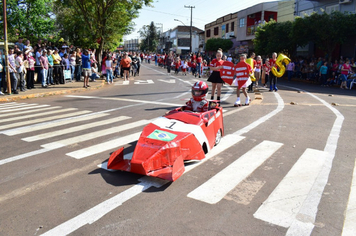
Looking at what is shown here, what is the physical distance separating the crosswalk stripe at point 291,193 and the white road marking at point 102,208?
162cm

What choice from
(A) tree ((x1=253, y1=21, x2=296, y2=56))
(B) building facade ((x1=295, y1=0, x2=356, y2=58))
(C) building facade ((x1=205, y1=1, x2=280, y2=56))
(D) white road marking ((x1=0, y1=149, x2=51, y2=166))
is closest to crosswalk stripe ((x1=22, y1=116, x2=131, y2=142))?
(D) white road marking ((x1=0, y1=149, x2=51, y2=166))

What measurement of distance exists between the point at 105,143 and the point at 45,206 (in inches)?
114

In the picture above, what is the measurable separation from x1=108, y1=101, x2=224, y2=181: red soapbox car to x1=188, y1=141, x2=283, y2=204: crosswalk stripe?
1.63 ft

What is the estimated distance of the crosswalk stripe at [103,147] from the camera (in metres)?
6.00

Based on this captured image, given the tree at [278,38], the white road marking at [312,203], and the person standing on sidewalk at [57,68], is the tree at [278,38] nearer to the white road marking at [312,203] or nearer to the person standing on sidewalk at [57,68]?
the person standing on sidewalk at [57,68]

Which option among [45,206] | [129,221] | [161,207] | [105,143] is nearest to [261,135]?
[105,143]

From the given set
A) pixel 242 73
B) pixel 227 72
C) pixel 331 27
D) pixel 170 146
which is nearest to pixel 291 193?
pixel 170 146

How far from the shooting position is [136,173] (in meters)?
5.01

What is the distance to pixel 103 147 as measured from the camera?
6.49 m

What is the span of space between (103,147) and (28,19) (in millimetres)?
21574

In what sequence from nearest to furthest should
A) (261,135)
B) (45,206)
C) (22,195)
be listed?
(45,206) < (22,195) < (261,135)

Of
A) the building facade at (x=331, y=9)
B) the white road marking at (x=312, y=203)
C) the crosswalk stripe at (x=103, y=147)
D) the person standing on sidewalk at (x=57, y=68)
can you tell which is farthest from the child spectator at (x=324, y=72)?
the crosswalk stripe at (x=103, y=147)

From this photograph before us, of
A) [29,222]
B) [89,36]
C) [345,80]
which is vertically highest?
[89,36]

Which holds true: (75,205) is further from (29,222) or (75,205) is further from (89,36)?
(89,36)
